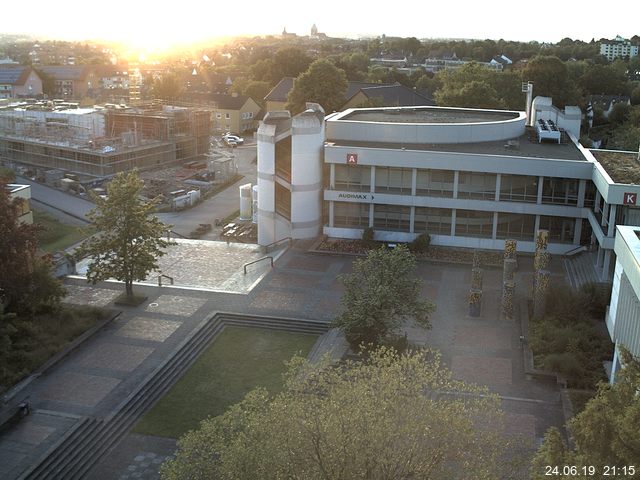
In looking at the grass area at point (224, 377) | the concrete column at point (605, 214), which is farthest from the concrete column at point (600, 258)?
the grass area at point (224, 377)

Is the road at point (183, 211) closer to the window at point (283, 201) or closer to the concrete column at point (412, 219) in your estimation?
the window at point (283, 201)

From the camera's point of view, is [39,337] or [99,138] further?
[99,138]

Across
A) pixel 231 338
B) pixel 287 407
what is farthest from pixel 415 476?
pixel 231 338

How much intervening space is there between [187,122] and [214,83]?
181ft

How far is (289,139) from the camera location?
40.9 metres

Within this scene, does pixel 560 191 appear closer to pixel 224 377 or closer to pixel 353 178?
pixel 353 178

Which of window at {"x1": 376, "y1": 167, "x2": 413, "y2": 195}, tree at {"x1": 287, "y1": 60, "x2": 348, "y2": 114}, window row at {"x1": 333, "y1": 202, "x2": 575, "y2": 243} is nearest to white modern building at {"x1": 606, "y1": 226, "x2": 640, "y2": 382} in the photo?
window row at {"x1": 333, "y1": 202, "x2": 575, "y2": 243}

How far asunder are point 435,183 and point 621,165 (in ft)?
30.5

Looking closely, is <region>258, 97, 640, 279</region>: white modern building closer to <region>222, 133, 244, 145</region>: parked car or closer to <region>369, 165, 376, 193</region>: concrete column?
<region>369, 165, 376, 193</region>: concrete column

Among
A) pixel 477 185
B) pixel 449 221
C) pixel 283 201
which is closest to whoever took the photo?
pixel 477 185

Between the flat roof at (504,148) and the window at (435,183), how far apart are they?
Result: 5.63 ft

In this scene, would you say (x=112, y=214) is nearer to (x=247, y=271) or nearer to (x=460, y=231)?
(x=247, y=271)

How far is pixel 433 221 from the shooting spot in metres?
39.9

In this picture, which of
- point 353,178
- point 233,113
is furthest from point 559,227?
point 233,113
